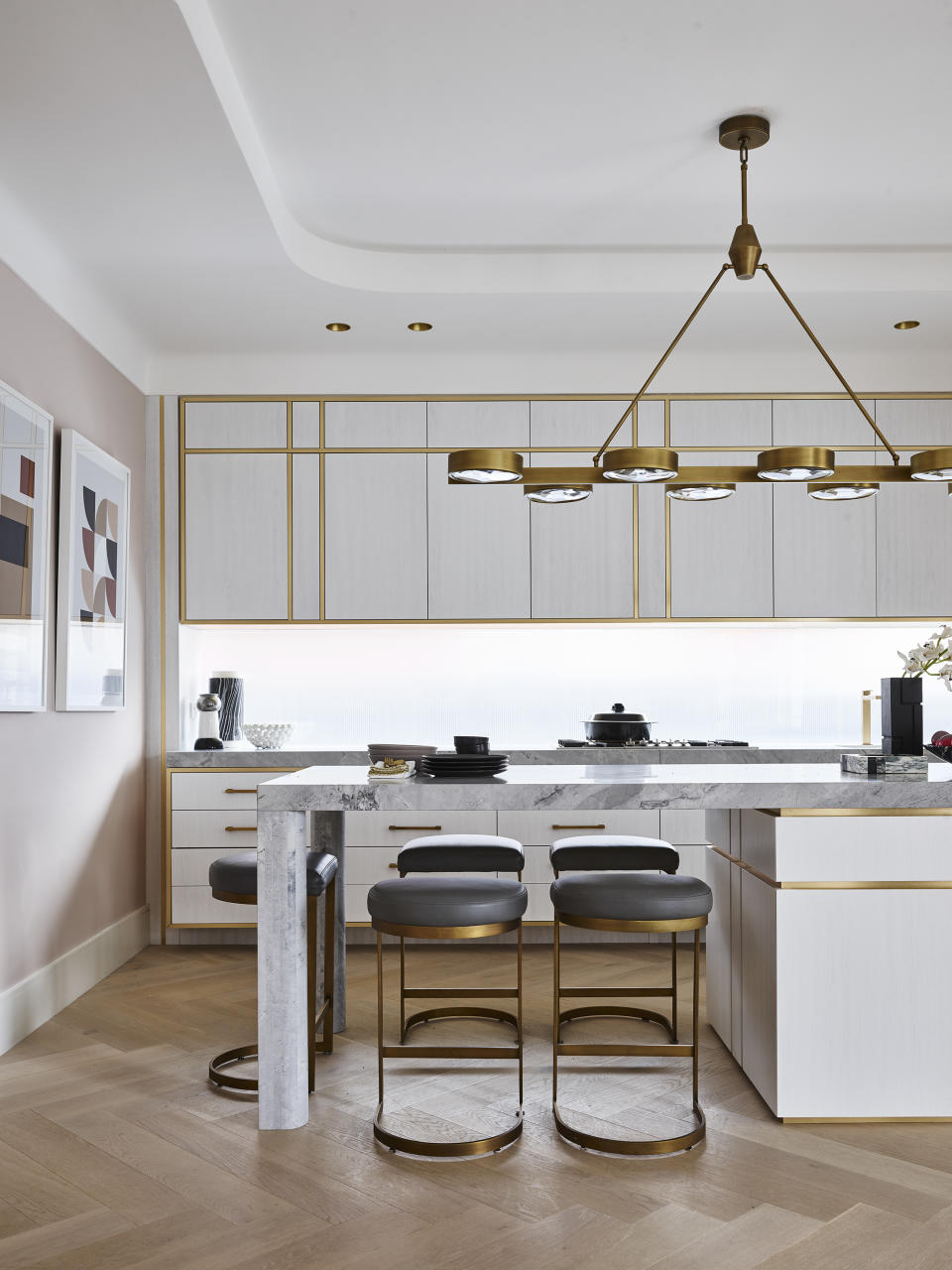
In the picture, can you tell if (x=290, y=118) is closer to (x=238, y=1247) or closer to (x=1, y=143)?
(x=1, y=143)

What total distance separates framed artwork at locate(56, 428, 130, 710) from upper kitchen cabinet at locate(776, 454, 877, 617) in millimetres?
3136

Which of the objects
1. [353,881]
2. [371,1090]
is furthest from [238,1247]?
[353,881]

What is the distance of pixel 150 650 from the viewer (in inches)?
205

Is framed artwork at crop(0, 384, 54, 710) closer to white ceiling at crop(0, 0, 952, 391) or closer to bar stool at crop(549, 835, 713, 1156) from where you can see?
white ceiling at crop(0, 0, 952, 391)

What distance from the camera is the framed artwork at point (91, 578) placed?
4.02m

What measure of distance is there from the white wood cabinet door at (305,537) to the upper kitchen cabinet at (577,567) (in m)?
1.07

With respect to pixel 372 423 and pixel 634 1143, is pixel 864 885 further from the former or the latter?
pixel 372 423

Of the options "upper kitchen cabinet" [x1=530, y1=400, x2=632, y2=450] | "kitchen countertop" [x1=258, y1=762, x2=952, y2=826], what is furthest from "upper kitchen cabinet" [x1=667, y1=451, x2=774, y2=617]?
"kitchen countertop" [x1=258, y1=762, x2=952, y2=826]

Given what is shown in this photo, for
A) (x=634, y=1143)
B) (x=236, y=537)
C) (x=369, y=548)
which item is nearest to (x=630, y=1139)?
(x=634, y=1143)

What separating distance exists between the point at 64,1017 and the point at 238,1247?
75.9 inches

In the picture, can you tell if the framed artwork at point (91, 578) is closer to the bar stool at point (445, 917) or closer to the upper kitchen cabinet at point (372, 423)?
the upper kitchen cabinet at point (372, 423)

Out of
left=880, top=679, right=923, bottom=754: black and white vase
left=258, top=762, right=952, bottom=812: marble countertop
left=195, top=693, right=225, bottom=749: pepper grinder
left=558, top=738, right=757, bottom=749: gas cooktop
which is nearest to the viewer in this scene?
left=258, top=762, right=952, bottom=812: marble countertop

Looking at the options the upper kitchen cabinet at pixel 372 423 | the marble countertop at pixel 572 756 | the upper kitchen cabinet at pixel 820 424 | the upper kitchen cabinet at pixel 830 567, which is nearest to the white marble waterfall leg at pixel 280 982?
the marble countertop at pixel 572 756

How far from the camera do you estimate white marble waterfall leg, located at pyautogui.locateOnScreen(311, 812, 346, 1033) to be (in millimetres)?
3586
